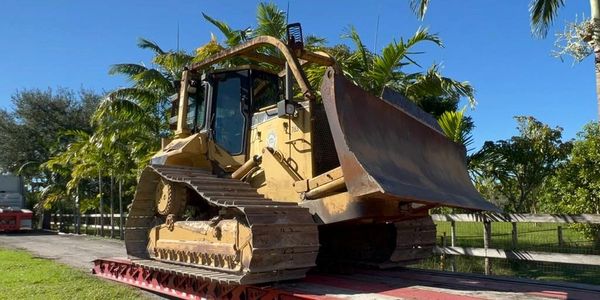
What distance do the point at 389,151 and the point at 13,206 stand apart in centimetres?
2600

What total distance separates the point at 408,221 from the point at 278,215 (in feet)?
7.27

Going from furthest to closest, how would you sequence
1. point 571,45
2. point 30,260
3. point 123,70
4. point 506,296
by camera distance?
point 123,70, point 30,260, point 571,45, point 506,296

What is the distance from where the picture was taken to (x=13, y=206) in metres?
26.8

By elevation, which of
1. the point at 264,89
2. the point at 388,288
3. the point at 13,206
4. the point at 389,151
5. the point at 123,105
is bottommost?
the point at 388,288

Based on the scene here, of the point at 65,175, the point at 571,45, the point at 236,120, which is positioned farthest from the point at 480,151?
the point at 65,175

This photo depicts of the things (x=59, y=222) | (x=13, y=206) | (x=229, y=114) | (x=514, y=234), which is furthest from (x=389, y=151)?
(x=59, y=222)

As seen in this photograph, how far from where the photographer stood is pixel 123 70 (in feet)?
48.5

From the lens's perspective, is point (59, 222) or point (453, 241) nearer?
point (453, 241)

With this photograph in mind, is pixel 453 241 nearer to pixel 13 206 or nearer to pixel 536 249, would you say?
pixel 536 249

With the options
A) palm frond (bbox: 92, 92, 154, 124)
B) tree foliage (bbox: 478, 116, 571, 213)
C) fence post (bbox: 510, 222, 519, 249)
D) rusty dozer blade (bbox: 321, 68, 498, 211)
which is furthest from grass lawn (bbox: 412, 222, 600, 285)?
palm frond (bbox: 92, 92, 154, 124)

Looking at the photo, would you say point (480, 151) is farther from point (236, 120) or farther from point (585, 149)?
point (236, 120)

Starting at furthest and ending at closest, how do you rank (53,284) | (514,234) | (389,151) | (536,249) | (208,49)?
1. (208,49)
2. (53,284)
3. (536,249)
4. (514,234)
5. (389,151)

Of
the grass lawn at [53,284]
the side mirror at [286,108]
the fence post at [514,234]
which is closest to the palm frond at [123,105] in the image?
the grass lawn at [53,284]

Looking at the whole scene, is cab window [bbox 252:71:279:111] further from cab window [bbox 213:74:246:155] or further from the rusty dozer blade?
the rusty dozer blade
